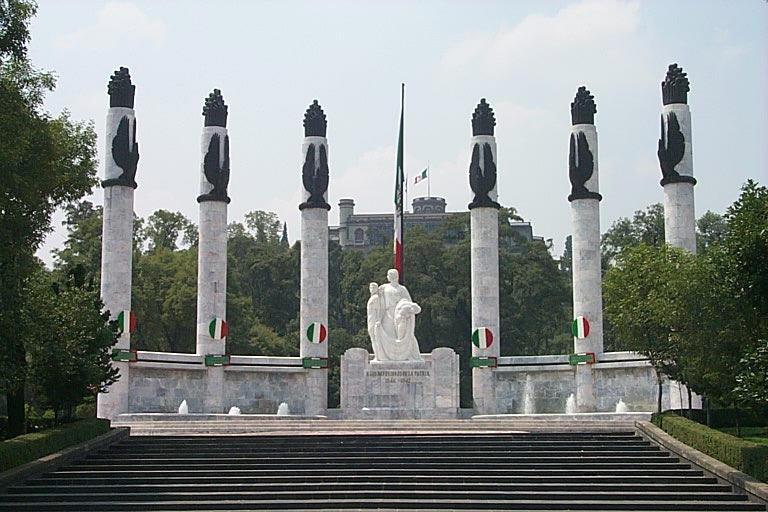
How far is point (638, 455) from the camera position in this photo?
19250 millimetres

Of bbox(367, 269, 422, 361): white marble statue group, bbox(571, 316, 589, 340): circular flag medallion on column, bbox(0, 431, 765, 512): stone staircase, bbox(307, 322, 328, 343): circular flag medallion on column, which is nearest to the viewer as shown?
bbox(0, 431, 765, 512): stone staircase

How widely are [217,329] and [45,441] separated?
15.3m

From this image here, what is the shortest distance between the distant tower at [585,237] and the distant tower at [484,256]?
239 cm

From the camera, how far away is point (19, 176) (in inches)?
720

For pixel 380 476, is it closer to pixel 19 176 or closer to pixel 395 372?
pixel 19 176

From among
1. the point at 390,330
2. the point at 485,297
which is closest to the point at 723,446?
the point at 390,330

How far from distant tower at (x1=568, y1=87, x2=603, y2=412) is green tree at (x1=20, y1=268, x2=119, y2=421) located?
14.8 meters

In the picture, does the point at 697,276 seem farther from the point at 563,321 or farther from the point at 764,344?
the point at 563,321

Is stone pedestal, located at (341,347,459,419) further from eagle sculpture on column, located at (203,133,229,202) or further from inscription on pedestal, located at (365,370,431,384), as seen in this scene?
eagle sculpture on column, located at (203,133,229,202)

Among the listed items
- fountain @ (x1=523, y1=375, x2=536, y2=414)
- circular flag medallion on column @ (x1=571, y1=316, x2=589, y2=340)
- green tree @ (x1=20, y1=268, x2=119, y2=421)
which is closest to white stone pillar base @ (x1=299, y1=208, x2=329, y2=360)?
fountain @ (x1=523, y1=375, x2=536, y2=414)

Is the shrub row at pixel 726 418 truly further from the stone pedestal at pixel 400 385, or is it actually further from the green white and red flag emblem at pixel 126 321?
the green white and red flag emblem at pixel 126 321

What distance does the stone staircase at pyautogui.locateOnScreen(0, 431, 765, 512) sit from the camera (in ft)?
52.9

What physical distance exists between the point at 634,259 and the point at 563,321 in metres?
27.4

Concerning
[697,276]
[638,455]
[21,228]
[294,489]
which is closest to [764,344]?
[638,455]
